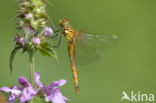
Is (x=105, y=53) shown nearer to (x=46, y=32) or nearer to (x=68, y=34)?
(x=68, y=34)

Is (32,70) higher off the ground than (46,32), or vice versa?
(46,32)

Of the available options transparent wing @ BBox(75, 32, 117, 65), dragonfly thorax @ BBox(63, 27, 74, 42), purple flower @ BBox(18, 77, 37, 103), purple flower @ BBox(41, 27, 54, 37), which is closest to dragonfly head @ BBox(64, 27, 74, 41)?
dragonfly thorax @ BBox(63, 27, 74, 42)

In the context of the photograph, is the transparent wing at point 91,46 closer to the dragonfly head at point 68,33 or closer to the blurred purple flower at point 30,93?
the dragonfly head at point 68,33

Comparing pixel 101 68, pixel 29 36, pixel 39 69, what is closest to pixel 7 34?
pixel 39 69

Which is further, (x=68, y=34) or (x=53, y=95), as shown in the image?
(x=68, y=34)

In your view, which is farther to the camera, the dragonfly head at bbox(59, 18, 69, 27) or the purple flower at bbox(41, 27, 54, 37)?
the dragonfly head at bbox(59, 18, 69, 27)

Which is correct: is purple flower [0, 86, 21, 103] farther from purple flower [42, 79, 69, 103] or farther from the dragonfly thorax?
the dragonfly thorax

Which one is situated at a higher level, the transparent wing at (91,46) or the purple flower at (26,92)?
the transparent wing at (91,46)

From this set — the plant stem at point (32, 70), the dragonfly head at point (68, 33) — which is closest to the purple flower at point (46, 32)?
the plant stem at point (32, 70)

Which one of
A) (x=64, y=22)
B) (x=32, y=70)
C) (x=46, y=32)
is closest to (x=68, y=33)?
(x=64, y=22)
